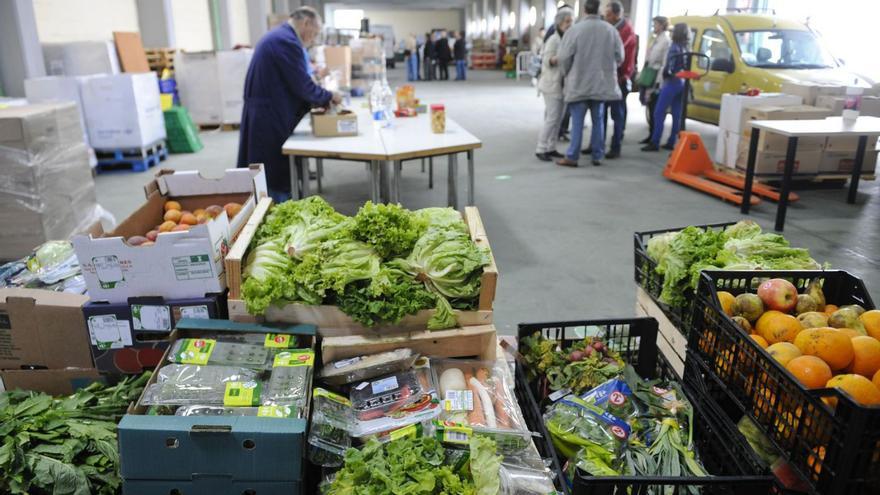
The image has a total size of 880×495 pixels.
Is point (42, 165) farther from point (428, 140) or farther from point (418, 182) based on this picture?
point (418, 182)

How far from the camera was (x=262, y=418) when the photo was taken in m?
1.70

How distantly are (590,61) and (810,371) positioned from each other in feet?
19.1

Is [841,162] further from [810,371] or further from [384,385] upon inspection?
[384,385]

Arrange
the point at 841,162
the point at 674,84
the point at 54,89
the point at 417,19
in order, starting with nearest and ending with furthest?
the point at 841,162 < the point at 54,89 < the point at 674,84 < the point at 417,19

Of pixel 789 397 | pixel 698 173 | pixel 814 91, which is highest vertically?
pixel 814 91

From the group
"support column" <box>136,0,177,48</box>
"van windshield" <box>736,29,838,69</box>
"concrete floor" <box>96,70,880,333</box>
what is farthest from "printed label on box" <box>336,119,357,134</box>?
"support column" <box>136,0,177,48</box>

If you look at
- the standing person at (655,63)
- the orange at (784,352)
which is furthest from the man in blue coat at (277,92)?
the standing person at (655,63)

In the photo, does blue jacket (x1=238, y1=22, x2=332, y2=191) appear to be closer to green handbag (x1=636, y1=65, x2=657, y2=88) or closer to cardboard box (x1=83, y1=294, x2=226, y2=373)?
cardboard box (x1=83, y1=294, x2=226, y2=373)

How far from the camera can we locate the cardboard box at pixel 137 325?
220 centimetres

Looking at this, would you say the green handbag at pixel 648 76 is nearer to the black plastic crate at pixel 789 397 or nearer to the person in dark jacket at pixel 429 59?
the black plastic crate at pixel 789 397

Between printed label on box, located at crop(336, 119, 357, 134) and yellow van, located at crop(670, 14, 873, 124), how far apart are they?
5.51 m

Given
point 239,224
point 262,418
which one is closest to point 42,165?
point 239,224

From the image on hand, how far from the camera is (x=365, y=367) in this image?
2049 mm

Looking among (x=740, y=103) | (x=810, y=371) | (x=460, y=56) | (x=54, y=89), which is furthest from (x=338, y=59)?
(x=460, y=56)
